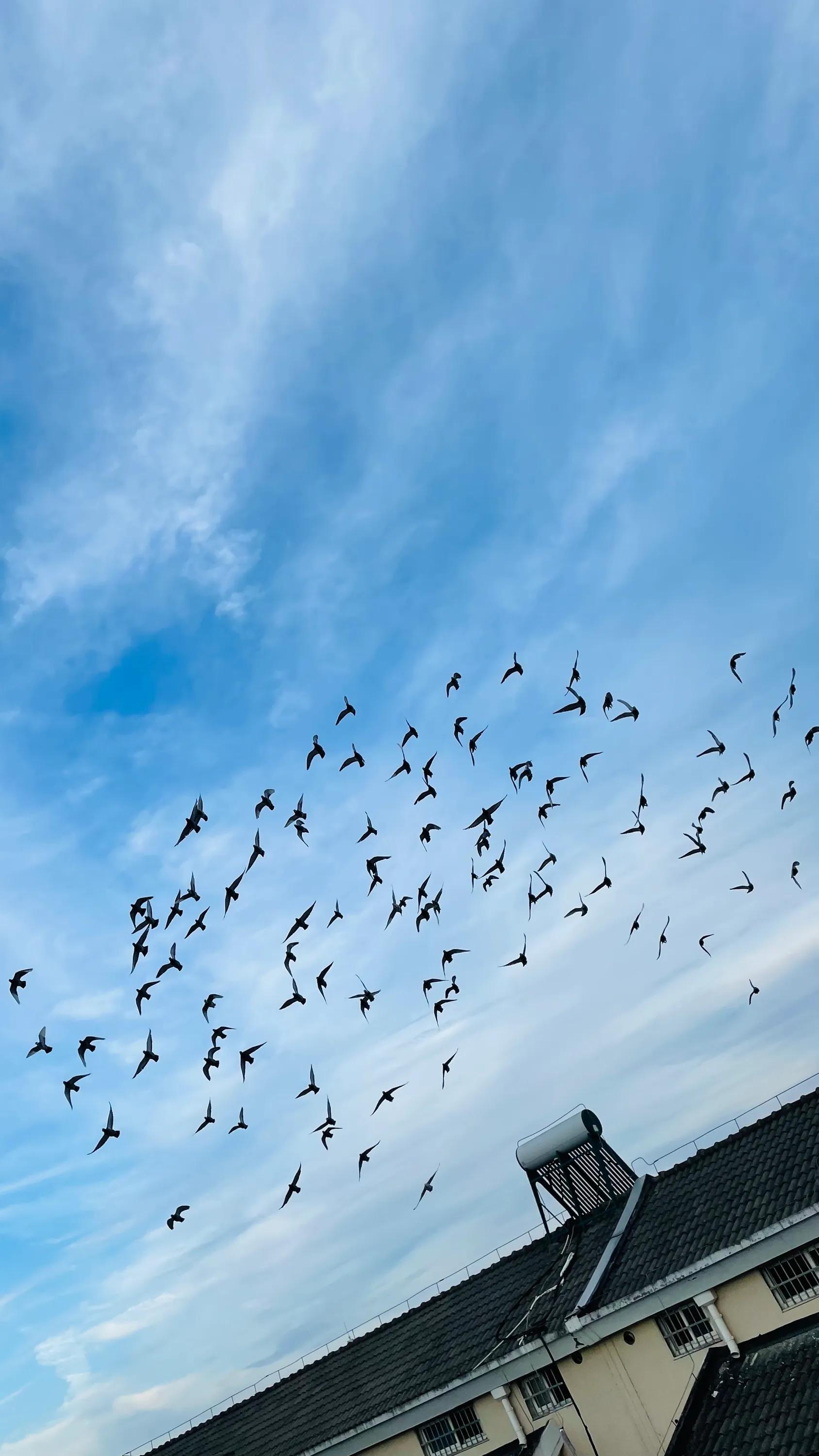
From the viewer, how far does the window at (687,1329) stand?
24062 mm

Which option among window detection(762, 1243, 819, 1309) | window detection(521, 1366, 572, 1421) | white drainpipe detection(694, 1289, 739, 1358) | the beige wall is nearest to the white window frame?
the beige wall

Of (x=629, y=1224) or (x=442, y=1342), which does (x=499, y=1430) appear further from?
(x=629, y=1224)

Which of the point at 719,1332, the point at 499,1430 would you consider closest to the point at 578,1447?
the point at 499,1430

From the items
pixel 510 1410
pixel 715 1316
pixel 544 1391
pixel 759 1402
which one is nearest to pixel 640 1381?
pixel 715 1316

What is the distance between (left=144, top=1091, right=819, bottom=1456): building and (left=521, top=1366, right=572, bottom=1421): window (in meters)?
0.05

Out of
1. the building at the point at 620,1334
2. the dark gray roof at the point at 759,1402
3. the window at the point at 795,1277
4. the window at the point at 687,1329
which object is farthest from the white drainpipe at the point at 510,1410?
the window at the point at 795,1277

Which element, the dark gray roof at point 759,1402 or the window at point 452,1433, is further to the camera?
the window at point 452,1433

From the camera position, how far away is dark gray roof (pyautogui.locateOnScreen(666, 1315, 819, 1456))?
1928cm

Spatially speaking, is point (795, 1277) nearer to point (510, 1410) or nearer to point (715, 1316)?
point (715, 1316)

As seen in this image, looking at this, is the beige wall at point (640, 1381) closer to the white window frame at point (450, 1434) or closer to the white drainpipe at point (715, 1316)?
the white drainpipe at point (715, 1316)

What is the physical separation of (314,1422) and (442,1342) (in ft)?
18.7

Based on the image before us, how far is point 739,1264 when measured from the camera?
23.8m

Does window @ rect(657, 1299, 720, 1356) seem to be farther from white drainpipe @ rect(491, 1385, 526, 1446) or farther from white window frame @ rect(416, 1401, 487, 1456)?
white window frame @ rect(416, 1401, 487, 1456)

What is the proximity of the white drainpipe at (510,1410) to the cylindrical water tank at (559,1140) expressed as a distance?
24.3ft
